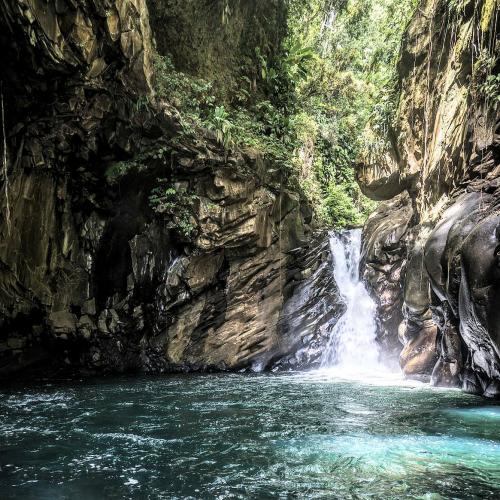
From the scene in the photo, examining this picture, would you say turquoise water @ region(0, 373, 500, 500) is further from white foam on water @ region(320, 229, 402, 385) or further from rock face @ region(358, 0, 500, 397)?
white foam on water @ region(320, 229, 402, 385)

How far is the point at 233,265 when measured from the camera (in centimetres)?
1374

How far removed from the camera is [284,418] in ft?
22.2

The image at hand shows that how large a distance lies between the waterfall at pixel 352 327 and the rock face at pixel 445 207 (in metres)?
0.55

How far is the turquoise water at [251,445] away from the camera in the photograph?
4.10 meters

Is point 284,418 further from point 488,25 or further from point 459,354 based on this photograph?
point 488,25

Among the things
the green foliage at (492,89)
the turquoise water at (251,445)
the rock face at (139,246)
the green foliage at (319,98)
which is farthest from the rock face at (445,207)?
the rock face at (139,246)

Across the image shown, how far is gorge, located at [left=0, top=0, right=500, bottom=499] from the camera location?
5156mm

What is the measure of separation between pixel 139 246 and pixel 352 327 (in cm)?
677

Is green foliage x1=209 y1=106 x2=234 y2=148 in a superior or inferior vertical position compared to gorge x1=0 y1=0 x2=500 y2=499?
superior

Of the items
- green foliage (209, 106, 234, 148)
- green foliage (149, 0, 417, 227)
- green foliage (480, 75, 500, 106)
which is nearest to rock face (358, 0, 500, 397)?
green foliage (480, 75, 500, 106)

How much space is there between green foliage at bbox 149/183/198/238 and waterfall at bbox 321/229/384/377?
5.41m

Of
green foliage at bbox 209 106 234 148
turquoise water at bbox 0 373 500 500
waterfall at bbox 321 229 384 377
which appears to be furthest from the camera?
waterfall at bbox 321 229 384 377

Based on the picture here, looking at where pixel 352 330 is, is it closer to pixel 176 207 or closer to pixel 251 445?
pixel 176 207

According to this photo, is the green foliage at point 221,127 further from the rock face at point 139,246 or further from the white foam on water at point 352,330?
the white foam on water at point 352,330
